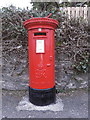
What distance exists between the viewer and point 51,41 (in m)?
2.18

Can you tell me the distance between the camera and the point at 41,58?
212cm

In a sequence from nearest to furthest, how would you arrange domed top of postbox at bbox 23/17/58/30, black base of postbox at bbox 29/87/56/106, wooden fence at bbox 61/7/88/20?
domed top of postbox at bbox 23/17/58/30 → black base of postbox at bbox 29/87/56/106 → wooden fence at bbox 61/7/88/20

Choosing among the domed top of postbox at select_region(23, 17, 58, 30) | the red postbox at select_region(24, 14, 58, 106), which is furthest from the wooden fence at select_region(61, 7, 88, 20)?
the domed top of postbox at select_region(23, 17, 58, 30)

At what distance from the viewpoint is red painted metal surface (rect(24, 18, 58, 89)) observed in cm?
204

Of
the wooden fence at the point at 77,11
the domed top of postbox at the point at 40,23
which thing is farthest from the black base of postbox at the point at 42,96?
the wooden fence at the point at 77,11

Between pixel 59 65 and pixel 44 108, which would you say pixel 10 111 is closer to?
pixel 44 108

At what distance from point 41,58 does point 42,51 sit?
141 mm

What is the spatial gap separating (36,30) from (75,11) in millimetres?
2009

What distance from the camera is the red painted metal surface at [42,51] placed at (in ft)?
6.70

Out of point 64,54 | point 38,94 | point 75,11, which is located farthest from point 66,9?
point 38,94

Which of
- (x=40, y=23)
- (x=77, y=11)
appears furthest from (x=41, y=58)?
(x=77, y=11)

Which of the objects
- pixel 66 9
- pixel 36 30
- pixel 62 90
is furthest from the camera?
pixel 66 9

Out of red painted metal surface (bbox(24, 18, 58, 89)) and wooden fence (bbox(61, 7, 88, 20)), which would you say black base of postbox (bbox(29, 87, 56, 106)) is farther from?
wooden fence (bbox(61, 7, 88, 20))

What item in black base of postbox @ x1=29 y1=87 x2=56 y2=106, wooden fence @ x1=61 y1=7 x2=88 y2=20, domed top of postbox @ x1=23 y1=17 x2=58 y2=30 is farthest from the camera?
wooden fence @ x1=61 y1=7 x2=88 y2=20
